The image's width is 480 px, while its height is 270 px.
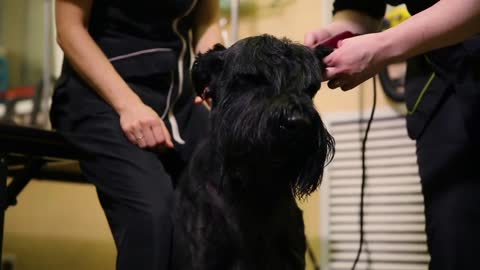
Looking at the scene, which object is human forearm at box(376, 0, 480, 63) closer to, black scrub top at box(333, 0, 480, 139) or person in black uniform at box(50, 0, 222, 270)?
black scrub top at box(333, 0, 480, 139)

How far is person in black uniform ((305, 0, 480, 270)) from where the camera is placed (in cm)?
122

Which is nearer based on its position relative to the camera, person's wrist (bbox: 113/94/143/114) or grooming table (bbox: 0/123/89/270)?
person's wrist (bbox: 113/94/143/114)

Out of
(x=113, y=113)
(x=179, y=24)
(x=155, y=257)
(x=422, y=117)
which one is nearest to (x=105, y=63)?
(x=113, y=113)

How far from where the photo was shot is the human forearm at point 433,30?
119cm

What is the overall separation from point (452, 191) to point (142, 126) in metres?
0.74

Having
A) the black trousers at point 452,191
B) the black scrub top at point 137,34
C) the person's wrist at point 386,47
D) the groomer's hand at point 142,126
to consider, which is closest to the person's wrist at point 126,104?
the groomer's hand at point 142,126

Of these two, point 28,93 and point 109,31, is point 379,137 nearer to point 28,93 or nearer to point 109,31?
point 109,31

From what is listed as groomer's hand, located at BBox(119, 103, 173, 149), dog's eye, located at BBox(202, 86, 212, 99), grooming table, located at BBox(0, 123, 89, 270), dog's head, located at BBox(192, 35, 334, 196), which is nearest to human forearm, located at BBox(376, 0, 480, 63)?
dog's head, located at BBox(192, 35, 334, 196)

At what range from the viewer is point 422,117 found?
5.03 ft

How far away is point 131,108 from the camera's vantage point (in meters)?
1.43

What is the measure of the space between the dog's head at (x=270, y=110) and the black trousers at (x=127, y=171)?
20 centimetres

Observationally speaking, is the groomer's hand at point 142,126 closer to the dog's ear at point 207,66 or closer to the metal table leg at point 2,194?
the dog's ear at point 207,66

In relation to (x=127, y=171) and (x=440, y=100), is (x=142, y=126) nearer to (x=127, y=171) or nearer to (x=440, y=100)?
(x=127, y=171)

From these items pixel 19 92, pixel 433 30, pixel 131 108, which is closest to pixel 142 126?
pixel 131 108
